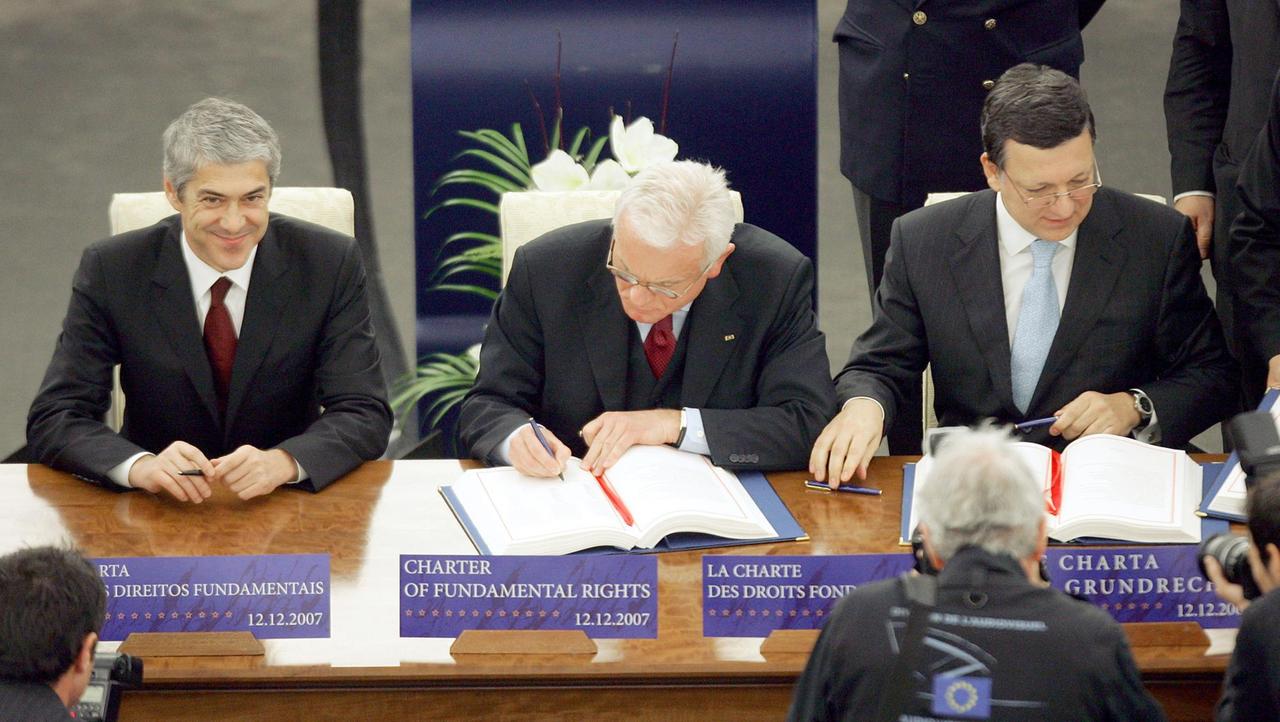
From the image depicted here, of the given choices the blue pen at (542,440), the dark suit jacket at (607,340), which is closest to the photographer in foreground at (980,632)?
the blue pen at (542,440)

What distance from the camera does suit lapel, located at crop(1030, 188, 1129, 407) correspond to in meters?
3.10

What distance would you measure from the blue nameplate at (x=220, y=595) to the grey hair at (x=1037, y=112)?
1560 millimetres

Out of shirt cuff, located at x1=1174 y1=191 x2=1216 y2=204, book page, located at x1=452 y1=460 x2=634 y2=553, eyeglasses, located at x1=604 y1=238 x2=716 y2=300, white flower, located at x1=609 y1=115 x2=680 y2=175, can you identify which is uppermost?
white flower, located at x1=609 y1=115 x2=680 y2=175

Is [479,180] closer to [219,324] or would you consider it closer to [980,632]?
[219,324]

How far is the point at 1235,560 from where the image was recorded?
207 cm

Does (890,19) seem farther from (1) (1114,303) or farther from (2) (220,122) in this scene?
(2) (220,122)

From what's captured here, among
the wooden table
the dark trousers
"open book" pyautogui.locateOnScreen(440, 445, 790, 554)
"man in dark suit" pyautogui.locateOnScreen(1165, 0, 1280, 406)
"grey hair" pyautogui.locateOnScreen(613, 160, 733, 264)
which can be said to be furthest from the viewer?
the dark trousers

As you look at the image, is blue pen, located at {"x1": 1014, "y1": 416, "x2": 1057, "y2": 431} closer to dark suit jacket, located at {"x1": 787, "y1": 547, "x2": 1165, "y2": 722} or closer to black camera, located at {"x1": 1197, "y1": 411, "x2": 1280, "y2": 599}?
black camera, located at {"x1": 1197, "y1": 411, "x2": 1280, "y2": 599}

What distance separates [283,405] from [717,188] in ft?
3.31

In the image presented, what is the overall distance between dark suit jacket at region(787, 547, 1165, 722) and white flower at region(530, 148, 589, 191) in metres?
2.06

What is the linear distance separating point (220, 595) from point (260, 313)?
107 cm

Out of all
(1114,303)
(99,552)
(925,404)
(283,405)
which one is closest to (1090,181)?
(1114,303)

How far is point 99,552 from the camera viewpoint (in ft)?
8.14

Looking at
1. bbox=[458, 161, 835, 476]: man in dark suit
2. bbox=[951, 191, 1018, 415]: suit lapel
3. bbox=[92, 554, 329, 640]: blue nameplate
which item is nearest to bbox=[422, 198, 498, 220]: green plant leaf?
bbox=[458, 161, 835, 476]: man in dark suit
